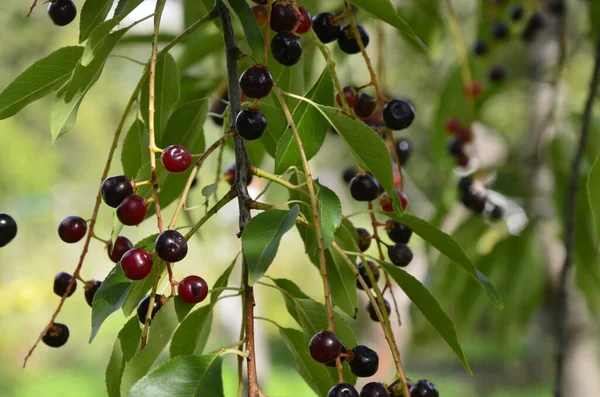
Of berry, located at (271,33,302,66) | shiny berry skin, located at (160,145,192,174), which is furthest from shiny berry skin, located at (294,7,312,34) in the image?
shiny berry skin, located at (160,145,192,174)

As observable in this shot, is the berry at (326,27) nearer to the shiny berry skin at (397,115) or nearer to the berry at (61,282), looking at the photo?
the shiny berry skin at (397,115)

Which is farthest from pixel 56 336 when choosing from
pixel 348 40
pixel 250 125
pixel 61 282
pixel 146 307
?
pixel 348 40

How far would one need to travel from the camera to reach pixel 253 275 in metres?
0.46

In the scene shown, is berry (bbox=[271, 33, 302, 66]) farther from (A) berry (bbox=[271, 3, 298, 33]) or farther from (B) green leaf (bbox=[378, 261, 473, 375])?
(B) green leaf (bbox=[378, 261, 473, 375])

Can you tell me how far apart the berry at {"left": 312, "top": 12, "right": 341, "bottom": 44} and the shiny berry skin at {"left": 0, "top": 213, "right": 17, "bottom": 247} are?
31 cm

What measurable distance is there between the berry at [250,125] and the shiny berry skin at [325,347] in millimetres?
153

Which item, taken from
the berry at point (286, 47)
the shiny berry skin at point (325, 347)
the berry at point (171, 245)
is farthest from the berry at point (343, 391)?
the berry at point (286, 47)

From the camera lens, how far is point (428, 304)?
1.85ft

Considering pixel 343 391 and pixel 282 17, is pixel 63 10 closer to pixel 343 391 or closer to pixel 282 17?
pixel 282 17

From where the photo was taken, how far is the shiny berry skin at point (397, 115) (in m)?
0.68

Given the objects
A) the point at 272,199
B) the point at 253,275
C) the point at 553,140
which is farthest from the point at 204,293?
the point at 553,140

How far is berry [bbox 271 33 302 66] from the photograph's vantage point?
57 centimetres

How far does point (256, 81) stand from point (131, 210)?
0.41ft

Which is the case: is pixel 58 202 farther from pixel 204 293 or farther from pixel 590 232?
pixel 204 293
